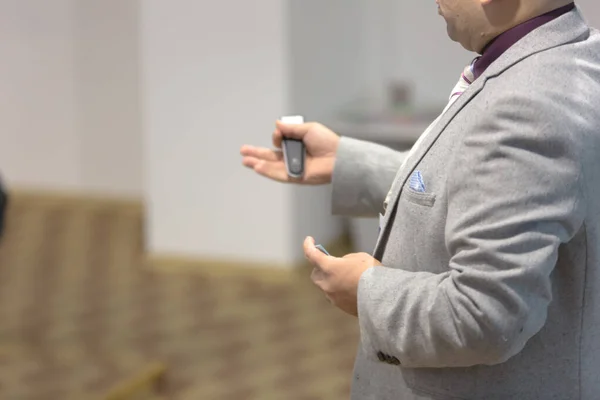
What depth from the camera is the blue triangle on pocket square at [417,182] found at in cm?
104

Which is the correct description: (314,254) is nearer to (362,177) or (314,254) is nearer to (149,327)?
(362,177)

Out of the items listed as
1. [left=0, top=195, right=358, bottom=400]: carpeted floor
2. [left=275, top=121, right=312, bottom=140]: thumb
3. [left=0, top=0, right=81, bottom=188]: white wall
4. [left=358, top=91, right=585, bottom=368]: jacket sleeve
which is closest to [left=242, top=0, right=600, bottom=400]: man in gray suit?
[left=358, top=91, right=585, bottom=368]: jacket sleeve

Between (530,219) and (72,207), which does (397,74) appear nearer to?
(72,207)

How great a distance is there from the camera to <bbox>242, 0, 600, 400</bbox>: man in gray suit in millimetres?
911

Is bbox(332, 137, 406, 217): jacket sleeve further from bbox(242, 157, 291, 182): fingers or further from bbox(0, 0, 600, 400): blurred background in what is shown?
bbox(0, 0, 600, 400): blurred background

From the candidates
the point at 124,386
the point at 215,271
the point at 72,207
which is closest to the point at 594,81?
the point at 124,386

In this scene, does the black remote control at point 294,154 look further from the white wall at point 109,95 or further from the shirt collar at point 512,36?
the white wall at point 109,95

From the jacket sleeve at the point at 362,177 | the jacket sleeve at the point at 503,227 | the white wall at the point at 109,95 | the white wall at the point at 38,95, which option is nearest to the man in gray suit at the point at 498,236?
the jacket sleeve at the point at 503,227

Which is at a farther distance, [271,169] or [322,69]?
[322,69]

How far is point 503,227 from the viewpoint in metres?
0.90

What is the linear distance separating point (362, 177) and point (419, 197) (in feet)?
1.29

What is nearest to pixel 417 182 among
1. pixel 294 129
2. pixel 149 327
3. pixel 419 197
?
pixel 419 197

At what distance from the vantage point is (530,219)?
35.5 inches

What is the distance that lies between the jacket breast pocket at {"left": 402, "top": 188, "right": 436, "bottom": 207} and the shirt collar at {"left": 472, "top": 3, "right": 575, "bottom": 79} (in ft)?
0.53
